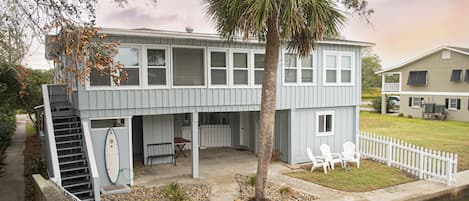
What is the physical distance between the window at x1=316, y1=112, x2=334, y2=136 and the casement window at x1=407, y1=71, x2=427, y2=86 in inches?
784

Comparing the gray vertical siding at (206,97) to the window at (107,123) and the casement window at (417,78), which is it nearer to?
the window at (107,123)

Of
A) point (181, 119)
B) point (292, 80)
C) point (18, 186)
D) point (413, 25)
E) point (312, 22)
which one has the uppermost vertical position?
point (413, 25)

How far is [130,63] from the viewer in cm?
961

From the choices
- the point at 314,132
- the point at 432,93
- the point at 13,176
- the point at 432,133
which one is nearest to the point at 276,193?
the point at 314,132

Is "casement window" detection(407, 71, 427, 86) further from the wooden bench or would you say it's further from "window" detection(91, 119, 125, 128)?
"window" detection(91, 119, 125, 128)

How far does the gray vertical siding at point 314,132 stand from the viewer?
40.5 feet

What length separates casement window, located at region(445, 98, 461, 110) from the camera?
26.2 m

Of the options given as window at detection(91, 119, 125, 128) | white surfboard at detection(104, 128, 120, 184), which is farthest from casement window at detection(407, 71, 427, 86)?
white surfboard at detection(104, 128, 120, 184)

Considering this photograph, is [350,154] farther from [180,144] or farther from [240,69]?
[180,144]

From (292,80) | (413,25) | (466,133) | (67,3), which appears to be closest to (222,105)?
(292,80)

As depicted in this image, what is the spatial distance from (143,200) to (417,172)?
8.63m

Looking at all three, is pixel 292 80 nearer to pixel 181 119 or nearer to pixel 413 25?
pixel 181 119

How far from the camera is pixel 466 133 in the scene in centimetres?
1959

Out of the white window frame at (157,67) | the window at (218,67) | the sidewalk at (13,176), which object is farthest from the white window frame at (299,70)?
the sidewalk at (13,176)
